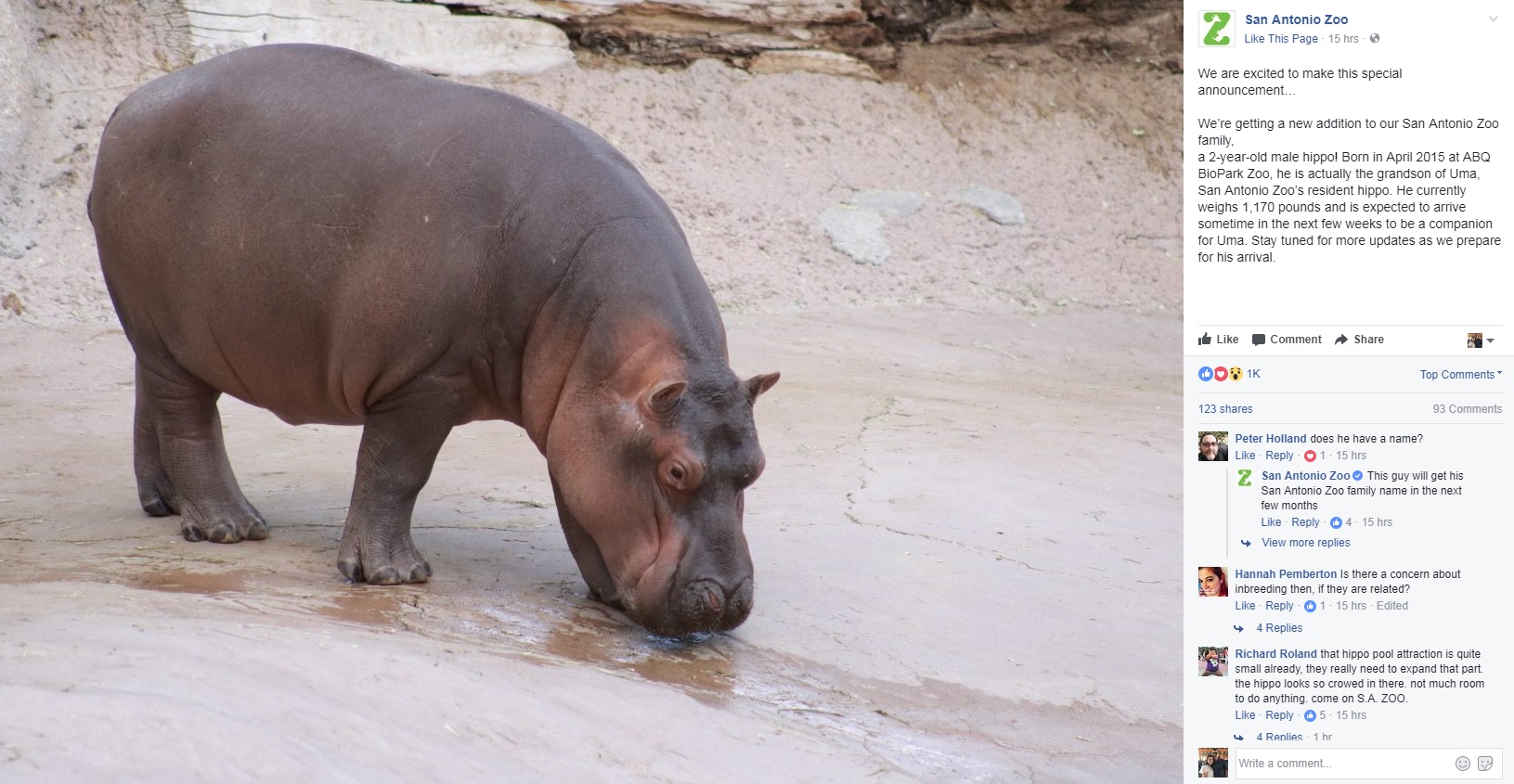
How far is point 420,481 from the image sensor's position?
Result: 448 cm

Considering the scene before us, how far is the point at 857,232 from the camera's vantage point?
11.1 m

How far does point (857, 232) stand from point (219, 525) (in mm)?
6900

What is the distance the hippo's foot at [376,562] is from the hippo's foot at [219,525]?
1.94 feet

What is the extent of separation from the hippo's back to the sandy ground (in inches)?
26.6

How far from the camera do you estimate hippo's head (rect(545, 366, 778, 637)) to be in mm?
3975

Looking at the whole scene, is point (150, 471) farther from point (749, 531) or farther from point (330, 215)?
point (749, 531)

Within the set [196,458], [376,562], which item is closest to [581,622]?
[376,562]

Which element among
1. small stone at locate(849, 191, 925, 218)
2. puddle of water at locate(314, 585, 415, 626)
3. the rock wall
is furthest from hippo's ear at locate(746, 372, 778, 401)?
small stone at locate(849, 191, 925, 218)

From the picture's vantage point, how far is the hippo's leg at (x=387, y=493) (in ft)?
14.4
